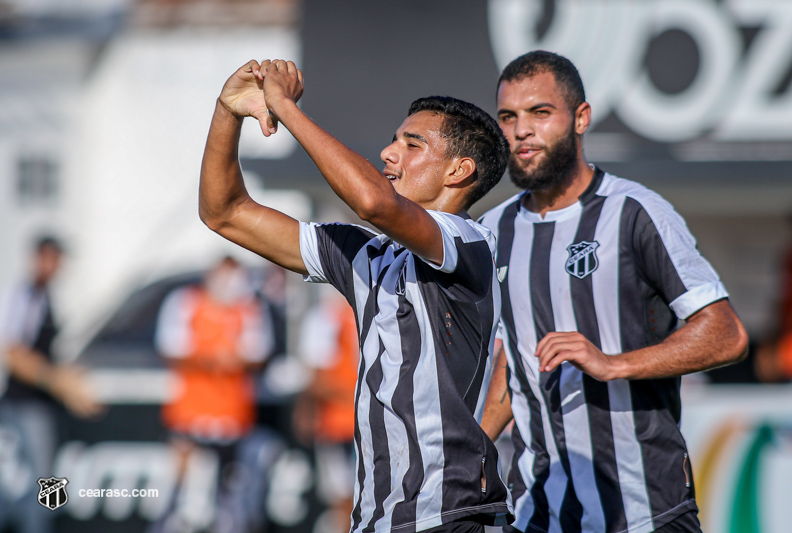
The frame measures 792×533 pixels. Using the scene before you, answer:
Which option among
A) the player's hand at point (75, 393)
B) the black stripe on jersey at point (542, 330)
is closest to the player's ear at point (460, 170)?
the black stripe on jersey at point (542, 330)

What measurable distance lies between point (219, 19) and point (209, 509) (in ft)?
44.2

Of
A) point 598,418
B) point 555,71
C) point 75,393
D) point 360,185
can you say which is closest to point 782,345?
point 598,418

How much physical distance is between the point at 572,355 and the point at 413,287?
549mm

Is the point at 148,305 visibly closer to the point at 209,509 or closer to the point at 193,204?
the point at 209,509

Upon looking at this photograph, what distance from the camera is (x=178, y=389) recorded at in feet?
22.8

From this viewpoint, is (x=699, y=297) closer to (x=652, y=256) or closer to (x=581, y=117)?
(x=652, y=256)

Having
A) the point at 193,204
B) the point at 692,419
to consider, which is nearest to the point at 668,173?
the point at 692,419

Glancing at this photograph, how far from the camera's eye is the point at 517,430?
3.31 m

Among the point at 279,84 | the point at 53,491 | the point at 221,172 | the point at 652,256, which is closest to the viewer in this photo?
the point at 279,84

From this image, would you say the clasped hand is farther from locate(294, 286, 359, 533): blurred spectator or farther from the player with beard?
locate(294, 286, 359, 533): blurred spectator

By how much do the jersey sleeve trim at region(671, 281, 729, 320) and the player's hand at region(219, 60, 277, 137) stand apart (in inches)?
60.4

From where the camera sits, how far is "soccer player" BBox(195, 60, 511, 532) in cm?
241

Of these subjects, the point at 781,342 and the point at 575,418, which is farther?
the point at 781,342

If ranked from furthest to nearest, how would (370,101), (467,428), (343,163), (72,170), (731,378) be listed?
1. (72,170)
2. (731,378)
3. (370,101)
4. (467,428)
5. (343,163)
